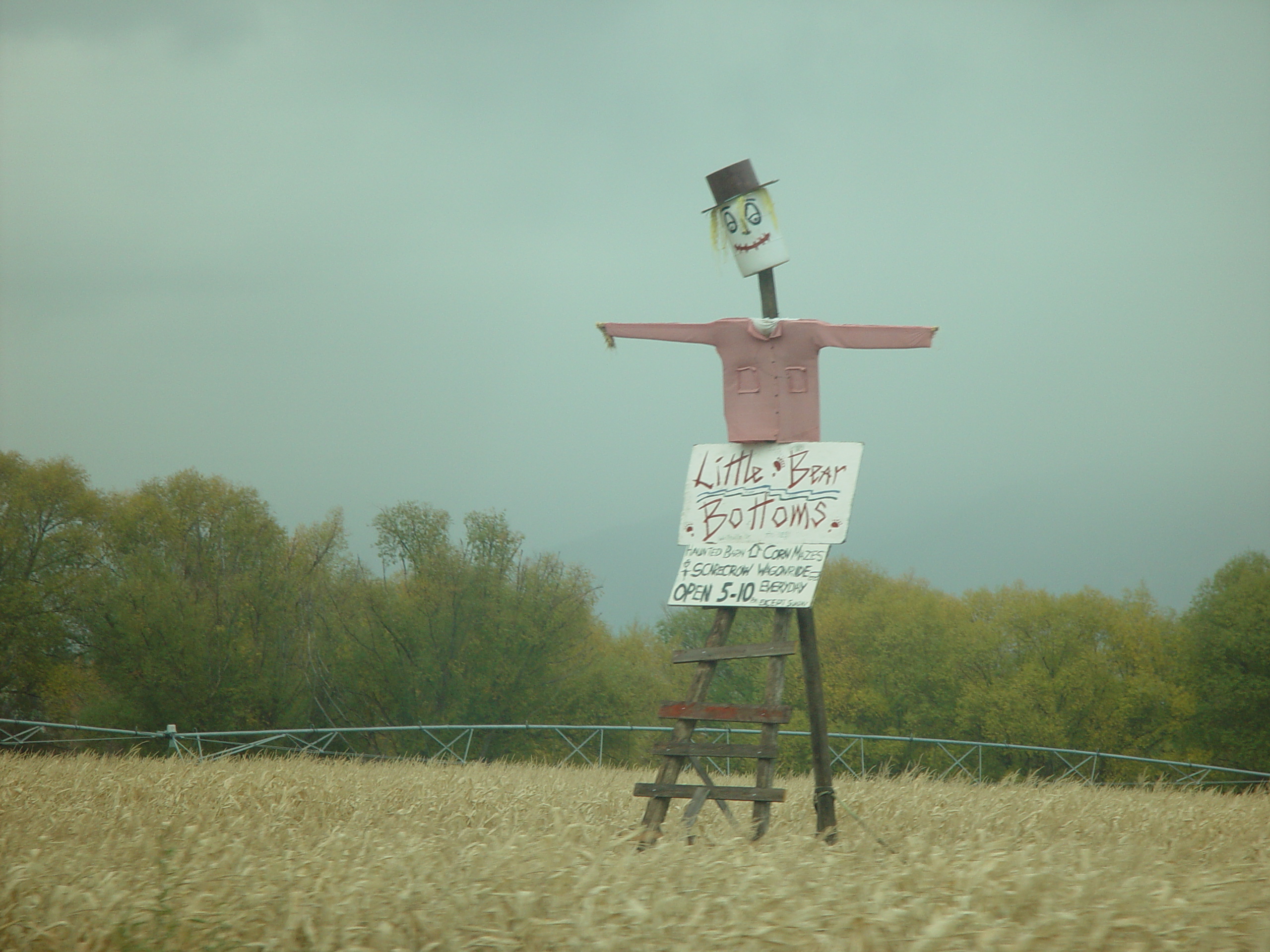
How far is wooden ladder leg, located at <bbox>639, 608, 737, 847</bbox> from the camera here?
6594 millimetres

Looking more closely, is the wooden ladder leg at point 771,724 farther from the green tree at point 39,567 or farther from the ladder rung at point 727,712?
the green tree at point 39,567

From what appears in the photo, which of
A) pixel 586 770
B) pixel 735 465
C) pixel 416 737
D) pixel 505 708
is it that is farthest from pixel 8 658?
pixel 735 465

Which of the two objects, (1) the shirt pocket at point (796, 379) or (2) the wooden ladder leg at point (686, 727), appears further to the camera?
(1) the shirt pocket at point (796, 379)

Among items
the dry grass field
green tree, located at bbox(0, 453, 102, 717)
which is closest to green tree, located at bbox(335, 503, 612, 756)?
green tree, located at bbox(0, 453, 102, 717)

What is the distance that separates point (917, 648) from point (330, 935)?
48258mm

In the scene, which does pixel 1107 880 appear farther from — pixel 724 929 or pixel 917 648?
pixel 917 648

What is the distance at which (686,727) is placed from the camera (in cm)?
692

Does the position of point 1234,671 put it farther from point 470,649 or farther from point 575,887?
point 575,887

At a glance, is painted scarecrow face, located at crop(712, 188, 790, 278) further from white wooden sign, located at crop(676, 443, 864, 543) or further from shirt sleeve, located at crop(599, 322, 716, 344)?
white wooden sign, located at crop(676, 443, 864, 543)

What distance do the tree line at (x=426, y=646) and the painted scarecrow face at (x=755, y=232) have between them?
106 feet

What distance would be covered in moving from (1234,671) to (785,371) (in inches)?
1478

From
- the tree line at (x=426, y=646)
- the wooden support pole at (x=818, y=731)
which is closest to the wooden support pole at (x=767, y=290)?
the wooden support pole at (x=818, y=731)

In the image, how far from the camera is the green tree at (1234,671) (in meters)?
36.3

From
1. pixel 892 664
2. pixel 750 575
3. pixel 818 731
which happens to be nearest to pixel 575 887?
pixel 750 575
